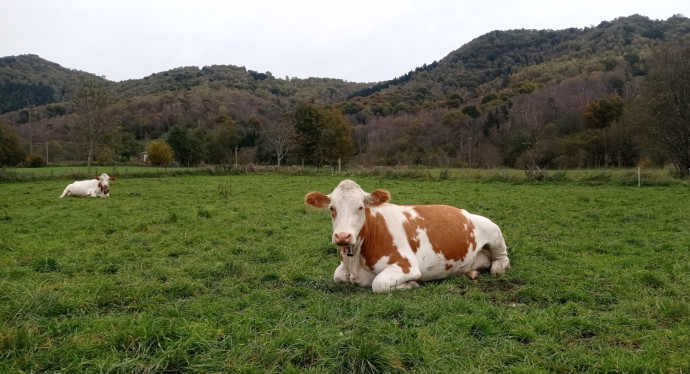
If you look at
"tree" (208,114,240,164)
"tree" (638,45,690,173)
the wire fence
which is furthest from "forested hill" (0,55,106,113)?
"tree" (638,45,690,173)

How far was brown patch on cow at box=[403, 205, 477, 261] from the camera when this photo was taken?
5887mm

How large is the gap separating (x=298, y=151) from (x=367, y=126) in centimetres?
3861

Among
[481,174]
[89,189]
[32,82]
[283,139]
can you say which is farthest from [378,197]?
[32,82]

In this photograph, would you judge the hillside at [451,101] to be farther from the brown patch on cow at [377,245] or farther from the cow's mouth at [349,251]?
Answer: the cow's mouth at [349,251]

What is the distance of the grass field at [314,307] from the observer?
3.15 metres

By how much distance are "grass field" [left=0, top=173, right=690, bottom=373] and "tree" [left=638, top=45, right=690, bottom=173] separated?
20.9 meters

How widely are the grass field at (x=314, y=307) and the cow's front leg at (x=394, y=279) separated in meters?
0.15

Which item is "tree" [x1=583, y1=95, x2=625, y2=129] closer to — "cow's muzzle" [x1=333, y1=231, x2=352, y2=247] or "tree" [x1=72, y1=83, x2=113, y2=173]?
"tree" [x1=72, y1=83, x2=113, y2=173]

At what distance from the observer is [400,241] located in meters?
5.72

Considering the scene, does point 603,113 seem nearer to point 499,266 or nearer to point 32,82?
point 499,266

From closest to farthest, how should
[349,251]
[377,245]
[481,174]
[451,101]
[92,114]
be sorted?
[349,251] → [377,245] → [481,174] → [92,114] → [451,101]

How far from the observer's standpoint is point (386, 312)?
4211 mm

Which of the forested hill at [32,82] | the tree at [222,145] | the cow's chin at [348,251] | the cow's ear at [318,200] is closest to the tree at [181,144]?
the tree at [222,145]

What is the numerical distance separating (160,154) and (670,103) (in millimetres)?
50466
